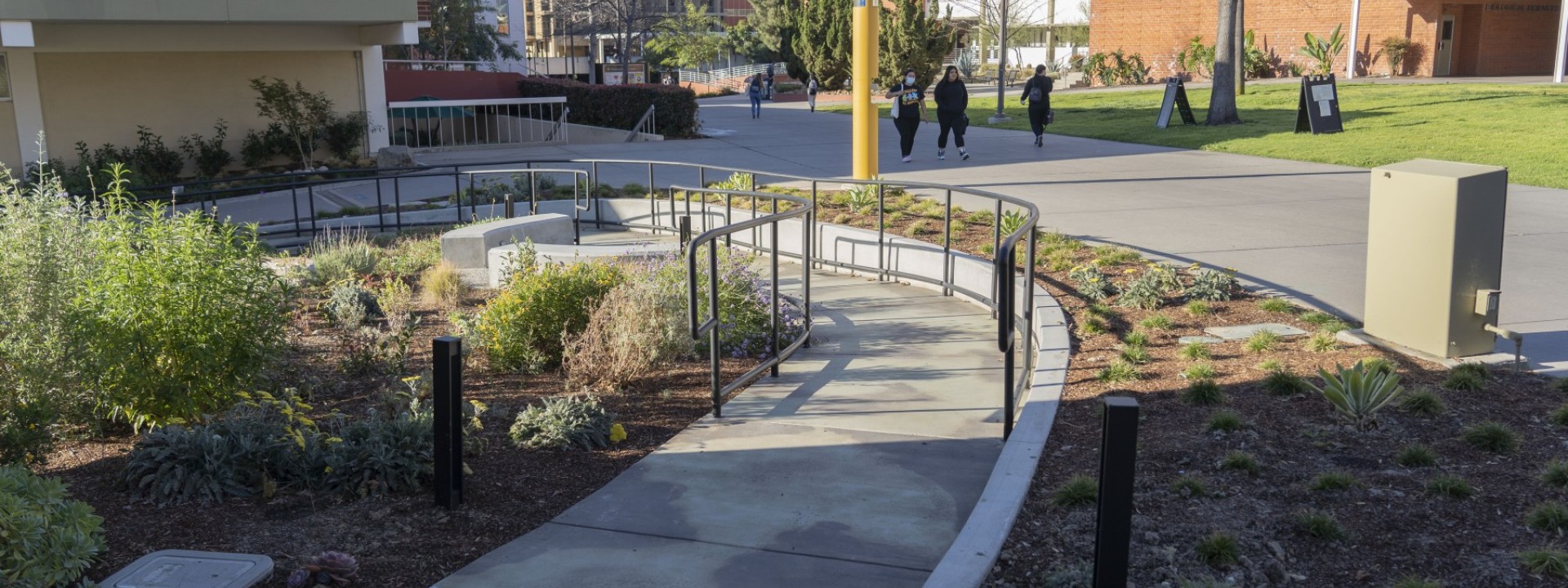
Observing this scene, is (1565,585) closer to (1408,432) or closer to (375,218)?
(1408,432)

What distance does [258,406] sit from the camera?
575 cm

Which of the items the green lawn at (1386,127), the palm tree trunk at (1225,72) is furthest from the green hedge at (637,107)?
the palm tree trunk at (1225,72)

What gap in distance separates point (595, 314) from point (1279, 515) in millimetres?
3824

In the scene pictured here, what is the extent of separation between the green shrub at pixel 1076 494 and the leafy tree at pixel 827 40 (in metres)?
47.1

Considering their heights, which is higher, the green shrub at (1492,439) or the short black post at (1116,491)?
the short black post at (1116,491)

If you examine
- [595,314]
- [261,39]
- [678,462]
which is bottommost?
[678,462]

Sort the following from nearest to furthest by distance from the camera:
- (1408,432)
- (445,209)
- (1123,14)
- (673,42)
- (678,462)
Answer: (1408,432) < (678,462) < (445,209) < (1123,14) < (673,42)

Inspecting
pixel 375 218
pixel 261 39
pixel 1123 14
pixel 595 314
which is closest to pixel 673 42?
A: pixel 1123 14

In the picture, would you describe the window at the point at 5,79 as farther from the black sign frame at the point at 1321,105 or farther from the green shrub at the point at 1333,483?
the black sign frame at the point at 1321,105

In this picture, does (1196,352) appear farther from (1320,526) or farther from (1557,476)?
(1320,526)

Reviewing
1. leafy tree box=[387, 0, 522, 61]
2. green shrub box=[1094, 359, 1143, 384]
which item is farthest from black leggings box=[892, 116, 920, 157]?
leafy tree box=[387, 0, 522, 61]

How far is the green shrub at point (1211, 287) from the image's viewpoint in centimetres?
823

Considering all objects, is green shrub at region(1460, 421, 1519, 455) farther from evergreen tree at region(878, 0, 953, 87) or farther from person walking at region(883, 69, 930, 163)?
evergreen tree at region(878, 0, 953, 87)

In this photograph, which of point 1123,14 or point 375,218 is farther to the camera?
point 1123,14
